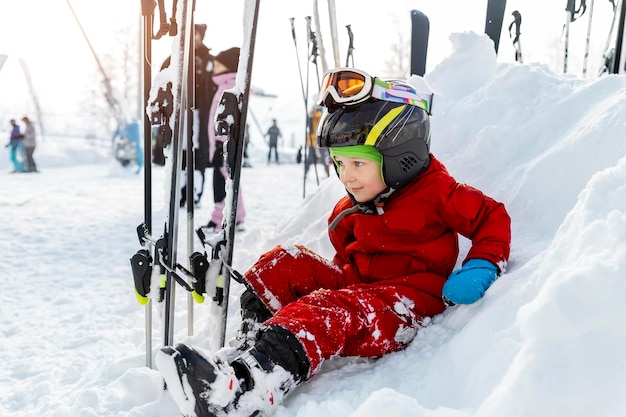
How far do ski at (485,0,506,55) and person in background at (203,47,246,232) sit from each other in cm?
243

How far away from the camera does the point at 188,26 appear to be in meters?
1.79

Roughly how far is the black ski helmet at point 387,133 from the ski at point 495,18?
225 centimetres

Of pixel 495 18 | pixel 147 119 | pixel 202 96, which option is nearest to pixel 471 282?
pixel 147 119

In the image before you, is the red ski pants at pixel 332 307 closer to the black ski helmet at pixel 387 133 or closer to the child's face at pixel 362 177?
the child's face at pixel 362 177

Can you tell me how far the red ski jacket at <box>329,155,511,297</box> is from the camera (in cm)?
184

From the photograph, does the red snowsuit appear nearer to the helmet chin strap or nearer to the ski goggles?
the helmet chin strap

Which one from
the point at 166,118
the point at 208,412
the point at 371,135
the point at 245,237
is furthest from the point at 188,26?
the point at 245,237

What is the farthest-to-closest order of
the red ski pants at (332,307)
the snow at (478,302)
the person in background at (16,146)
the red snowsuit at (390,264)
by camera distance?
the person in background at (16,146), the red snowsuit at (390,264), the red ski pants at (332,307), the snow at (478,302)

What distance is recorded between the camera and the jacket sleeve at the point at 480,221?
68.9 inches

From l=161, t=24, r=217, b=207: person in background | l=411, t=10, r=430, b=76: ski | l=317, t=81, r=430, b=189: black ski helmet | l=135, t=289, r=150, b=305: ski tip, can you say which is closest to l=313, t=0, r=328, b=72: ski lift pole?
l=411, t=10, r=430, b=76: ski

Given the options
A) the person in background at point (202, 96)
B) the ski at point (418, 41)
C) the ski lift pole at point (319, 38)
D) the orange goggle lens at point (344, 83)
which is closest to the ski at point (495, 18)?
the ski at point (418, 41)

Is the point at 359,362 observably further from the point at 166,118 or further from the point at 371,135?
the point at 166,118

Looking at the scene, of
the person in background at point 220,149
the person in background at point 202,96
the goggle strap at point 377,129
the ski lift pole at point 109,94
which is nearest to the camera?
the goggle strap at point 377,129

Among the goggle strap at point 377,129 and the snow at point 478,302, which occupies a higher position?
the goggle strap at point 377,129
